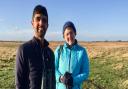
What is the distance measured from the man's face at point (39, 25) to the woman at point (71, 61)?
1.93 meters

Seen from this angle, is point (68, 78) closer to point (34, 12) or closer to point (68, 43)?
point (68, 43)

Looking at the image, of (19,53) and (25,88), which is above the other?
(19,53)

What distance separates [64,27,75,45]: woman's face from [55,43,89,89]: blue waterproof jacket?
0.28 feet

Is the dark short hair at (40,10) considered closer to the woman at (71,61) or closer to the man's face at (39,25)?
the man's face at (39,25)

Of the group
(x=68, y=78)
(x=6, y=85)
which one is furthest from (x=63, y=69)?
(x=6, y=85)

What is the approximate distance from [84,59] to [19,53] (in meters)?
2.32

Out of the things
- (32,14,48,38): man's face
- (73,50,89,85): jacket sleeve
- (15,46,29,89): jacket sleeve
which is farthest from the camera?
(73,50,89,85): jacket sleeve

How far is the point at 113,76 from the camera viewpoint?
1681cm

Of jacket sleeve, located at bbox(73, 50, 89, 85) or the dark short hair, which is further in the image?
jacket sleeve, located at bbox(73, 50, 89, 85)

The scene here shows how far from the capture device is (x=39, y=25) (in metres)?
3.88

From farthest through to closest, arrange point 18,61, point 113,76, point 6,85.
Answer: point 113,76
point 6,85
point 18,61

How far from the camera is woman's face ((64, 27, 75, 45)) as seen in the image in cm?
583

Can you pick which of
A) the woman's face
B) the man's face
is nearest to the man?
the man's face

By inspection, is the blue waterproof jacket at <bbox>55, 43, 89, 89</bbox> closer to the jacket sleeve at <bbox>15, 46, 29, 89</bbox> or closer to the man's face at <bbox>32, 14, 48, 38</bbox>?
the man's face at <bbox>32, 14, 48, 38</bbox>
